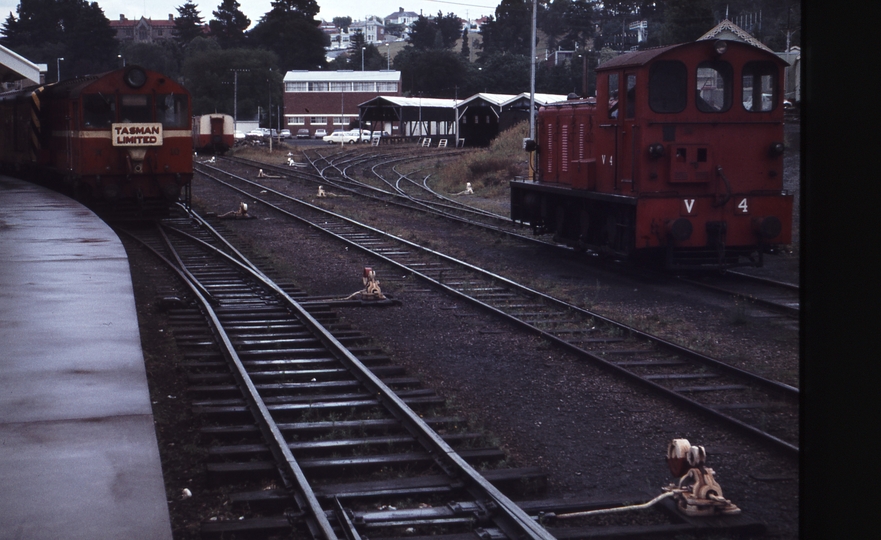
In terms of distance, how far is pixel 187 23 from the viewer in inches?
4968

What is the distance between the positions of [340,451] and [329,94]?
315ft

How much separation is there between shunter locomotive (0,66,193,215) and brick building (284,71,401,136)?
7980 centimetres

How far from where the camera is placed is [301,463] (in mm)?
5316

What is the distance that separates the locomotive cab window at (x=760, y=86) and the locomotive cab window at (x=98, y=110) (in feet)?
40.1

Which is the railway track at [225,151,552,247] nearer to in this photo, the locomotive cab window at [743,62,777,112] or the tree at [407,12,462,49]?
the locomotive cab window at [743,62,777,112]

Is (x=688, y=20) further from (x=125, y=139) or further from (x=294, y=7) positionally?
(x=294, y=7)

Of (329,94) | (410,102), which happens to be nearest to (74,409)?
(410,102)

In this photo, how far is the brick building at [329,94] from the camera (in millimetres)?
99125

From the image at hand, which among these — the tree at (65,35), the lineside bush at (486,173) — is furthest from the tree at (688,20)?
the tree at (65,35)

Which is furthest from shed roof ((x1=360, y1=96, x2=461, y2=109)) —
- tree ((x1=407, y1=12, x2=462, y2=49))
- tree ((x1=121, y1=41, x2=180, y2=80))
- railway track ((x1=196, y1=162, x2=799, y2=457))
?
tree ((x1=407, y1=12, x2=462, y2=49))

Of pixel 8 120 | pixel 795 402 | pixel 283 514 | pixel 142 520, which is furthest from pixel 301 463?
pixel 8 120

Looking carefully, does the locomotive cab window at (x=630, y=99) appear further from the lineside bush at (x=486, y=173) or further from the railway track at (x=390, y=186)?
the lineside bush at (x=486, y=173)

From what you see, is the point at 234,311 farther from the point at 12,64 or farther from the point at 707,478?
the point at 12,64

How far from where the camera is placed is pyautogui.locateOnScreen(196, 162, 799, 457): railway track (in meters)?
6.48
